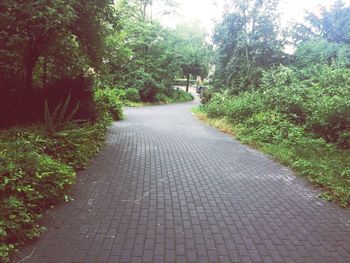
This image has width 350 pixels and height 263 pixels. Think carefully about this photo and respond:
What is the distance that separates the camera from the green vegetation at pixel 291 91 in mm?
9414

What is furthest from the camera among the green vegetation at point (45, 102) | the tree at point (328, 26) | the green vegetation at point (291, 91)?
the tree at point (328, 26)

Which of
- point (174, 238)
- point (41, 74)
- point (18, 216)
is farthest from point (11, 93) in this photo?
point (174, 238)

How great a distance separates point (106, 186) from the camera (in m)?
6.80

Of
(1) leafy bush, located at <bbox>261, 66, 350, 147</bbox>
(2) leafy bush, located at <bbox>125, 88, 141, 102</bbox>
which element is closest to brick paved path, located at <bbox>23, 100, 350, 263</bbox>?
(1) leafy bush, located at <bbox>261, 66, 350, 147</bbox>

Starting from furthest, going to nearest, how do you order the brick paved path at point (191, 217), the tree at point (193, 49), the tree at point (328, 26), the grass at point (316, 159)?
1. the tree at point (193, 49)
2. the tree at point (328, 26)
3. the grass at point (316, 159)
4. the brick paved path at point (191, 217)

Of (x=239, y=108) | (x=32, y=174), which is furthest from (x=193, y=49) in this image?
(x=32, y=174)

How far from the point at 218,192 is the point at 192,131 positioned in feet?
27.6

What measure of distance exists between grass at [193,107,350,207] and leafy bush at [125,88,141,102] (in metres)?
16.9

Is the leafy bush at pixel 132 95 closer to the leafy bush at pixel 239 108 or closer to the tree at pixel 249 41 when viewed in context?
the tree at pixel 249 41

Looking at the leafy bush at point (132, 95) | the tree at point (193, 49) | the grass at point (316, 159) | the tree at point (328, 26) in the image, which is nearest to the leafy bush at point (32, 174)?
the grass at point (316, 159)

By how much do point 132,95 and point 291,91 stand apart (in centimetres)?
1740

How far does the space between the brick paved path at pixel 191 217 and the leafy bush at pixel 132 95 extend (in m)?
19.8

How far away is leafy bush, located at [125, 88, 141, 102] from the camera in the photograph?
28484 mm

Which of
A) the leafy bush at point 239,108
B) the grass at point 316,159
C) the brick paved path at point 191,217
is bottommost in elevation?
the brick paved path at point 191,217
